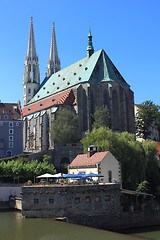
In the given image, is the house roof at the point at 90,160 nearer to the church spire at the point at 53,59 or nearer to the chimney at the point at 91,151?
the chimney at the point at 91,151

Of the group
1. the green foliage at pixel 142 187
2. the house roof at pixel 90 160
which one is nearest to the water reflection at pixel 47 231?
the house roof at pixel 90 160

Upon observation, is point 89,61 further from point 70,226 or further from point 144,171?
point 70,226

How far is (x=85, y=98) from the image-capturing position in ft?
330

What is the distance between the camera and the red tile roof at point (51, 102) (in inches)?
4010

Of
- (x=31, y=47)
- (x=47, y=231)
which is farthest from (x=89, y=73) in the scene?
(x=47, y=231)

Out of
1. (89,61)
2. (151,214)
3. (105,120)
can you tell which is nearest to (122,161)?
(151,214)

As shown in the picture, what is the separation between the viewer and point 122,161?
52500mm

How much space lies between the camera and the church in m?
98.2

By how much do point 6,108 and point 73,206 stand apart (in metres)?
55.4

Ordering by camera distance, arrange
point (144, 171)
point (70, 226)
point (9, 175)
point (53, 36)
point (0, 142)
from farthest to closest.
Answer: point (53, 36) < point (0, 142) < point (9, 175) < point (144, 171) < point (70, 226)

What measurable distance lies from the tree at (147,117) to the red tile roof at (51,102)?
19695 millimetres

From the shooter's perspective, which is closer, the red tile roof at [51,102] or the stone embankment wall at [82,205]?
the stone embankment wall at [82,205]

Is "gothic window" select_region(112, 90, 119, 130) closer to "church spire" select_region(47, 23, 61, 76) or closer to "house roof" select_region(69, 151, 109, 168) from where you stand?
"house roof" select_region(69, 151, 109, 168)

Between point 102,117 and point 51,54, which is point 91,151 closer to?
point 102,117
